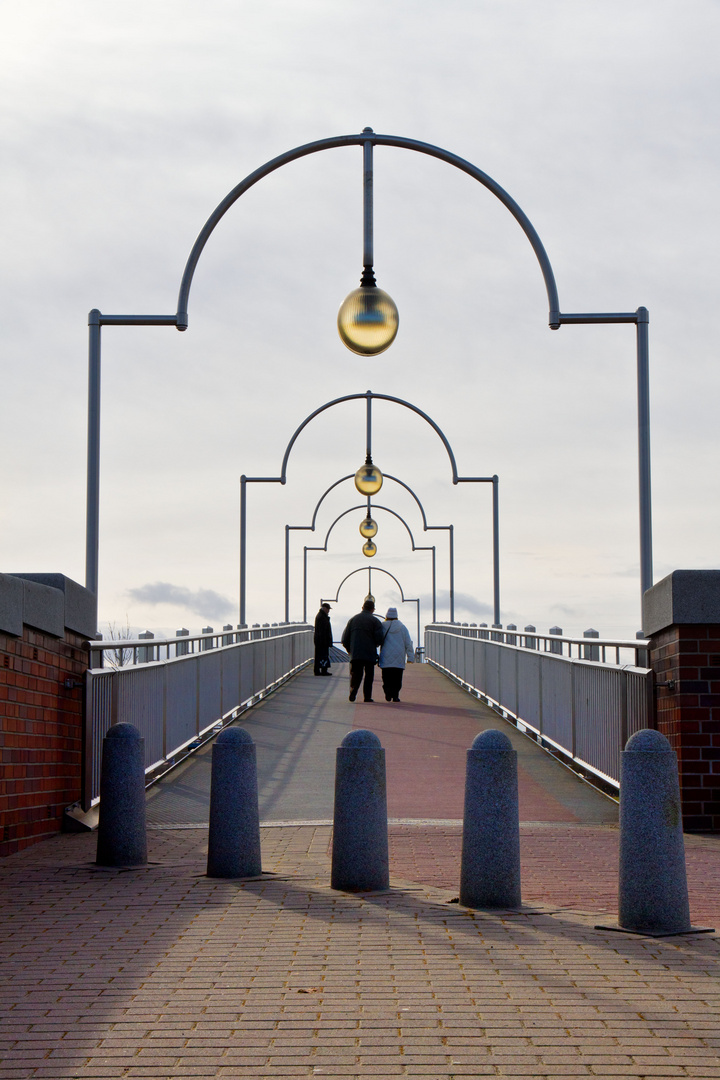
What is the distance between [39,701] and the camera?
9.72 meters

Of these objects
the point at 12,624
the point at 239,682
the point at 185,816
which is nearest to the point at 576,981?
the point at 12,624

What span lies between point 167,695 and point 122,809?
16.2ft

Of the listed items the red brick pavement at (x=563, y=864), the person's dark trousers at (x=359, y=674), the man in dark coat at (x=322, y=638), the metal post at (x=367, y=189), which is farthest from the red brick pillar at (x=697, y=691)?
the man in dark coat at (x=322, y=638)

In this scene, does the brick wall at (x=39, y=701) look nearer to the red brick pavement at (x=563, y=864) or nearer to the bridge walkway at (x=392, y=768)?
the bridge walkway at (x=392, y=768)

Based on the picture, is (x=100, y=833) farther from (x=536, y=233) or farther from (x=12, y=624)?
(x=536, y=233)

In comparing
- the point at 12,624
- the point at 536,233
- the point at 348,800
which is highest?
the point at 536,233

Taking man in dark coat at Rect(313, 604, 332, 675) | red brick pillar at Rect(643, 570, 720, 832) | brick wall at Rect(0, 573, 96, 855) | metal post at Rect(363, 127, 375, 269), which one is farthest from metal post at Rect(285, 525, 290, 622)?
red brick pillar at Rect(643, 570, 720, 832)

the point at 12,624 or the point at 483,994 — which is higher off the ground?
the point at 12,624

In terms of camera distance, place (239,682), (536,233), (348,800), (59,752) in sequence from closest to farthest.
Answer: (348,800), (59,752), (536,233), (239,682)

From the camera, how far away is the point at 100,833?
8.65 metres

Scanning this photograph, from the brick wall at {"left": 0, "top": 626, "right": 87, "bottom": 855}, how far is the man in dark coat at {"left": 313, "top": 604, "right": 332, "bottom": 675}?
17.8 metres

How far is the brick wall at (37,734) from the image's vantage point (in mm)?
9117

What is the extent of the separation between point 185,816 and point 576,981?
601 centimetres

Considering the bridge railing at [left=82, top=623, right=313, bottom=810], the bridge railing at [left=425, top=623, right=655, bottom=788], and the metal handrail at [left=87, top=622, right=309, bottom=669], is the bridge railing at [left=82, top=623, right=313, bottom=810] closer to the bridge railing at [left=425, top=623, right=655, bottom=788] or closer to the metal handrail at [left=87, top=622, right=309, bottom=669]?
the metal handrail at [left=87, top=622, right=309, bottom=669]
